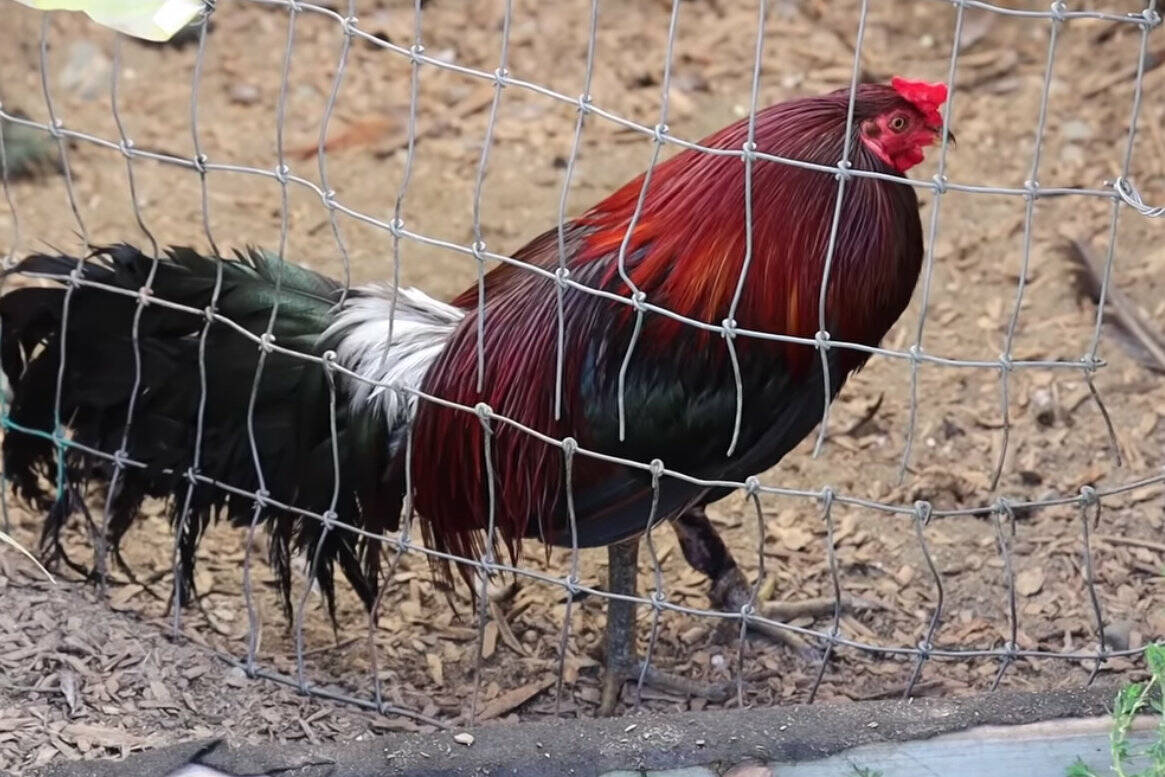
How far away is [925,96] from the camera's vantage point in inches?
118

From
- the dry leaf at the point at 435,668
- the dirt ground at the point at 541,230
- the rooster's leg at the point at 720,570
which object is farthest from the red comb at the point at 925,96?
the dry leaf at the point at 435,668

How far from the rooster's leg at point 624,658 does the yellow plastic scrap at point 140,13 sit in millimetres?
1523

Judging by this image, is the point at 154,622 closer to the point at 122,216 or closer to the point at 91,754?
the point at 91,754

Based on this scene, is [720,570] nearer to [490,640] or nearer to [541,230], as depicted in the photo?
[490,640]

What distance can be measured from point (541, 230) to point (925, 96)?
2317mm

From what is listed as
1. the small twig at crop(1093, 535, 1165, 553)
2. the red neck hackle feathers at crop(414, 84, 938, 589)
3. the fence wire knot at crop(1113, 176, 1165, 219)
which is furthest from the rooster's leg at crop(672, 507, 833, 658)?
the fence wire knot at crop(1113, 176, 1165, 219)

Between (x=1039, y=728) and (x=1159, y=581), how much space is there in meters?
1.11

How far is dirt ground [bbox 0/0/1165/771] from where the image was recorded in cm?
343

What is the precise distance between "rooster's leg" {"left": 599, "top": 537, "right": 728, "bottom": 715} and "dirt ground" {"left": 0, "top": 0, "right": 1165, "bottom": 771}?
0.04 meters

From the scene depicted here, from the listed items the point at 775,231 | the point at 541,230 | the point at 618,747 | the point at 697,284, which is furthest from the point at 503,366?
the point at 541,230

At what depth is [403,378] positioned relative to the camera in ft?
10.4

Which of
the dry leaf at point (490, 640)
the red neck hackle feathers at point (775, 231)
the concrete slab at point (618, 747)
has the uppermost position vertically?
the red neck hackle feathers at point (775, 231)

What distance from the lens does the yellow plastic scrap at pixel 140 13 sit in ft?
8.55

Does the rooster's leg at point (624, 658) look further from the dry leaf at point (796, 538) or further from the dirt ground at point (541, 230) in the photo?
the dry leaf at point (796, 538)
